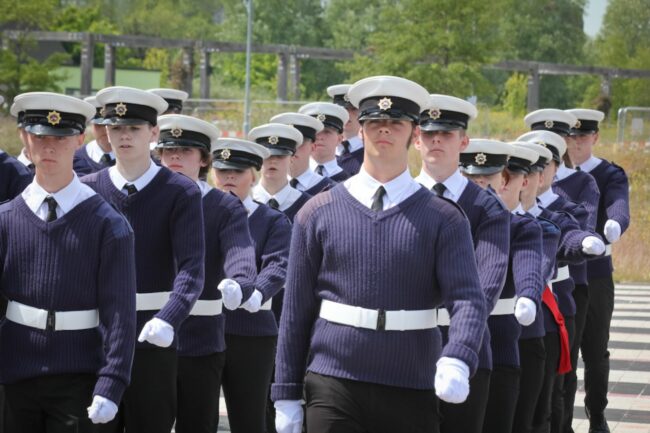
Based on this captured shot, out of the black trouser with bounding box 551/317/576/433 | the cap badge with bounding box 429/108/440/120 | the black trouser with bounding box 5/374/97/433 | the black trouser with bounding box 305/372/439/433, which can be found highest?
the cap badge with bounding box 429/108/440/120

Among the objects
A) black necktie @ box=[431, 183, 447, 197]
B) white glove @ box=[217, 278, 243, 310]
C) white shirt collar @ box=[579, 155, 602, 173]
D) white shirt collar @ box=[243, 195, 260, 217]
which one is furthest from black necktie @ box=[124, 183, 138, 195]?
white shirt collar @ box=[579, 155, 602, 173]

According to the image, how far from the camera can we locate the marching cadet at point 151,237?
23.0ft

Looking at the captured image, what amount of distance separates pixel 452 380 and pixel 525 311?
227 cm

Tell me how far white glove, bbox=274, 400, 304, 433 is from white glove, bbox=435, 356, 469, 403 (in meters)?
0.63

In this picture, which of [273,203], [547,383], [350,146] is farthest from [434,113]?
[350,146]

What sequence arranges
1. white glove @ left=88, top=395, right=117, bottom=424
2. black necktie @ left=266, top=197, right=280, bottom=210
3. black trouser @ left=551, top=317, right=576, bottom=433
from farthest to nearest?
black necktie @ left=266, top=197, right=280, bottom=210
black trouser @ left=551, top=317, right=576, bottom=433
white glove @ left=88, top=395, right=117, bottom=424

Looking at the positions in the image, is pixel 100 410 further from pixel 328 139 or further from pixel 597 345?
pixel 328 139

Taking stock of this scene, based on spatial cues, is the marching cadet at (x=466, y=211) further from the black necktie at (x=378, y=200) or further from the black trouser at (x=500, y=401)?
the black necktie at (x=378, y=200)

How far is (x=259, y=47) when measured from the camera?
191 feet

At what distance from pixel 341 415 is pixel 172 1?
9860 centimetres

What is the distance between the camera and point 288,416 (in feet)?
18.2

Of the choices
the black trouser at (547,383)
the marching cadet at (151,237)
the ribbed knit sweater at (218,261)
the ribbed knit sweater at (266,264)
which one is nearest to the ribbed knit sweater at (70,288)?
the marching cadet at (151,237)

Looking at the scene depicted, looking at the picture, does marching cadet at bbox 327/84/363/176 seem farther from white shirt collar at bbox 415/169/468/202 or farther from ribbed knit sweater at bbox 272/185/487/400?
ribbed knit sweater at bbox 272/185/487/400

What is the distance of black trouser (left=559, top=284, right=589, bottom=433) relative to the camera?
1001 cm
